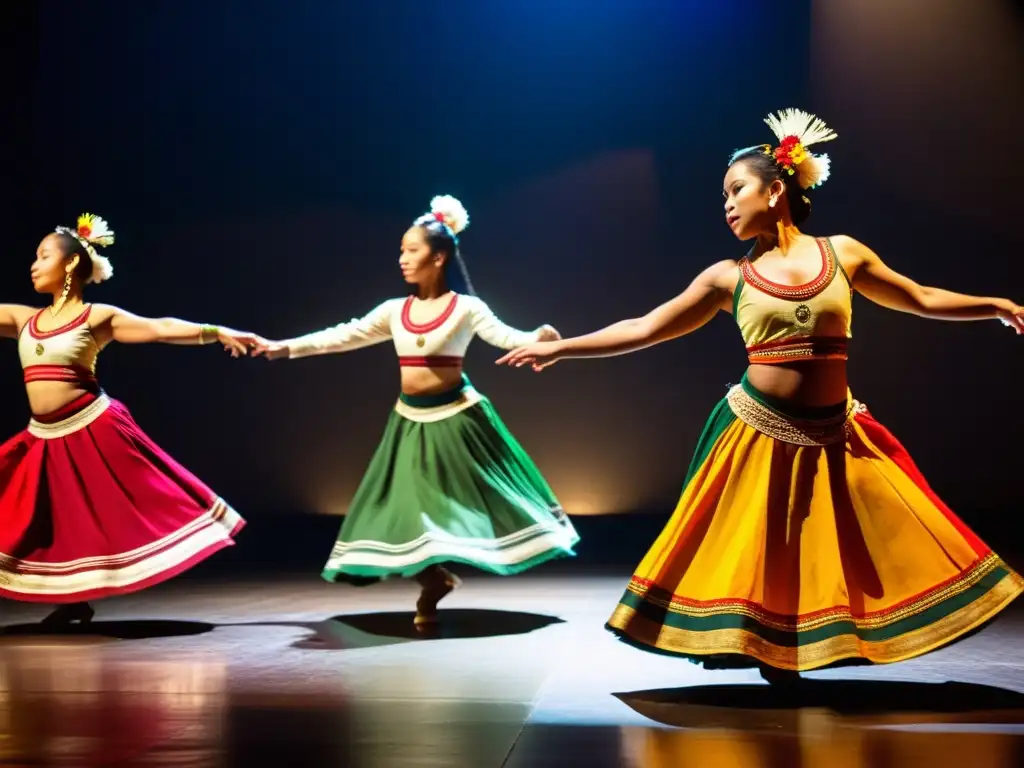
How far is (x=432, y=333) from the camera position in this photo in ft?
13.4

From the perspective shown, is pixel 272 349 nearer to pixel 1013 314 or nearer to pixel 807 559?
pixel 807 559

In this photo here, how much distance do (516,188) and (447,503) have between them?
2.94 m

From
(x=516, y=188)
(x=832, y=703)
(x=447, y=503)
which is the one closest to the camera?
(x=832, y=703)

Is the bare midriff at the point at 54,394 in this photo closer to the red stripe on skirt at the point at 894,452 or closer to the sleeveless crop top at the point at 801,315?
the sleeveless crop top at the point at 801,315

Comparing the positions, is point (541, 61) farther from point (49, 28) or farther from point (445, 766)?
point (445, 766)

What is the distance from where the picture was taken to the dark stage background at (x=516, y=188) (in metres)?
Answer: 6.25

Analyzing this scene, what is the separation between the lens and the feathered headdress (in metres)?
2.99

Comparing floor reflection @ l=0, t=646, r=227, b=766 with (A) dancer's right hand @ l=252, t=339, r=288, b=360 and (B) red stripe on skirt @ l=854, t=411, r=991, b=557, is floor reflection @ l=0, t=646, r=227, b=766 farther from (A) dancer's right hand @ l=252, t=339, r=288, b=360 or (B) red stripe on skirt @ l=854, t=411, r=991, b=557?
(B) red stripe on skirt @ l=854, t=411, r=991, b=557

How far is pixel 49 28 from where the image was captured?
21.9ft

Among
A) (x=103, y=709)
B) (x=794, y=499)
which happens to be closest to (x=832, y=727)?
(x=794, y=499)

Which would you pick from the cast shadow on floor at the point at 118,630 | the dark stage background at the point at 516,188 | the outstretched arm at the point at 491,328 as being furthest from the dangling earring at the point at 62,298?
the dark stage background at the point at 516,188

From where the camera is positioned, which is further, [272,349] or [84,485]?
[272,349]

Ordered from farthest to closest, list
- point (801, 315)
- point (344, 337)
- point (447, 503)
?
1. point (344, 337)
2. point (447, 503)
3. point (801, 315)

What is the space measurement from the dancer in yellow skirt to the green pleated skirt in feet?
3.35
